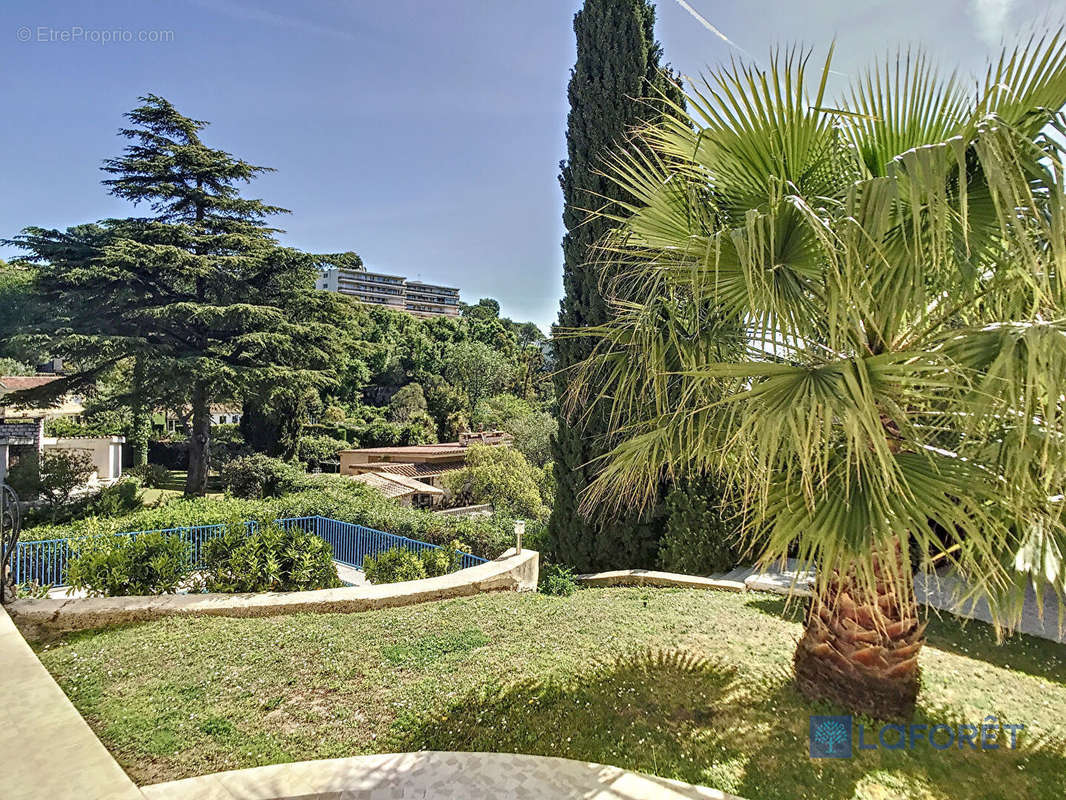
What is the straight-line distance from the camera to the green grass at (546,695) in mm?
3047

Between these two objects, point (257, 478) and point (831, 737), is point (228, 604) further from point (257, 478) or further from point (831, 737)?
point (257, 478)

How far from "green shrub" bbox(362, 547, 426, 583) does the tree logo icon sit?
19.0 ft

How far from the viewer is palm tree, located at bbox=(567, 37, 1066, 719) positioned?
2371 mm

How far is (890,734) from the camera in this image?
10.7ft

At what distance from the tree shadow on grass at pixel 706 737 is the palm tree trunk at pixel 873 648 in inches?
7.8

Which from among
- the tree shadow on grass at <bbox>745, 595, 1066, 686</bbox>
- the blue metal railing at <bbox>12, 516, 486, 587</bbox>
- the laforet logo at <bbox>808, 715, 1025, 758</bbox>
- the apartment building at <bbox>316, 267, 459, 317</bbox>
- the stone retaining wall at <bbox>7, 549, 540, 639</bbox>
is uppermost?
the apartment building at <bbox>316, 267, 459, 317</bbox>

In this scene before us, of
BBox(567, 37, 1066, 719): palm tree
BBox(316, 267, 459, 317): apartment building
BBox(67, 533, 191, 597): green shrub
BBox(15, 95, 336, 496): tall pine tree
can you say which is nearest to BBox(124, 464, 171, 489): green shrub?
BBox(15, 95, 336, 496): tall pine tree

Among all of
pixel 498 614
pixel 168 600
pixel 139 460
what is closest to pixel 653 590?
pixel 498 614

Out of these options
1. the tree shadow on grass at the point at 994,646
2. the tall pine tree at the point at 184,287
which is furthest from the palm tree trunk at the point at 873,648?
the tall pine tree at the point at 184,287

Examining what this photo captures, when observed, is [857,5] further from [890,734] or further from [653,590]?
[653,590]

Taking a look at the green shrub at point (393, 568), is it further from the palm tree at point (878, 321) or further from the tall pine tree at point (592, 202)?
the palm tree at point (878, 321)

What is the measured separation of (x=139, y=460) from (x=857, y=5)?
36.3 m

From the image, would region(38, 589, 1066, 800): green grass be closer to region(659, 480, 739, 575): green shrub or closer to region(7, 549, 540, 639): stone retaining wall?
region(7, 549, 540, 639): stone retaining wall

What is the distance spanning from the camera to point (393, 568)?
7.98 metres
